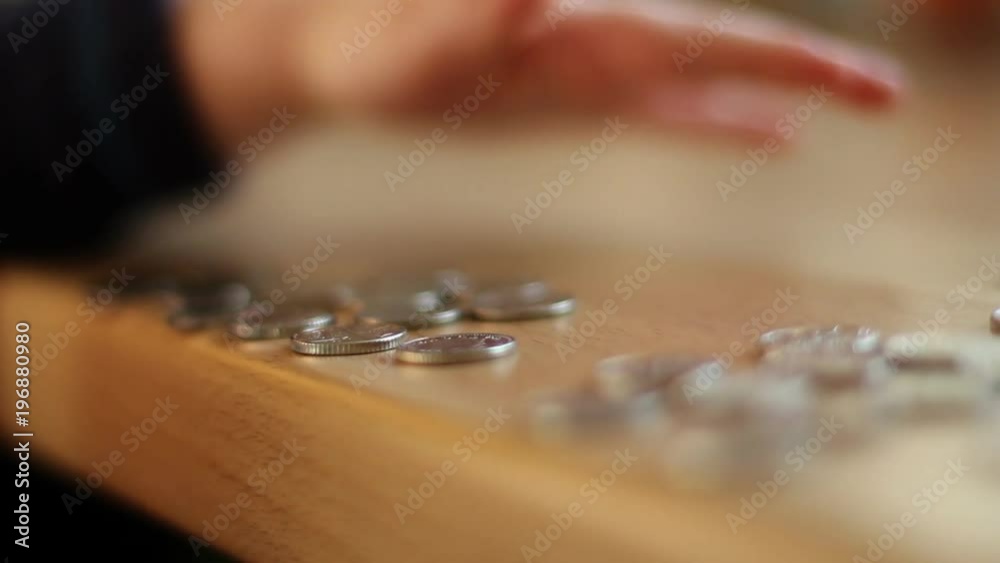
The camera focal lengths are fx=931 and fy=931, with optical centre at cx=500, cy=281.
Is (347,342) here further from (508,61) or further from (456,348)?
(508,61)

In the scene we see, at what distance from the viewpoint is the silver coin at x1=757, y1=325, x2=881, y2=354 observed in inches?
15.4

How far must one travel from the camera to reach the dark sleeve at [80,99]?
0.82 m

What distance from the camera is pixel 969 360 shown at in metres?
0.36

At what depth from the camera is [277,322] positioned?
492 millimetres

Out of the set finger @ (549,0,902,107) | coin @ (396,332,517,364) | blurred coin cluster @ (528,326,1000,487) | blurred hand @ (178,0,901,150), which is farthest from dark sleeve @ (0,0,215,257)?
blurred coin cluster @ (528,326,1000,487)

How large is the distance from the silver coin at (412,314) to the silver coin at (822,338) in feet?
0.57

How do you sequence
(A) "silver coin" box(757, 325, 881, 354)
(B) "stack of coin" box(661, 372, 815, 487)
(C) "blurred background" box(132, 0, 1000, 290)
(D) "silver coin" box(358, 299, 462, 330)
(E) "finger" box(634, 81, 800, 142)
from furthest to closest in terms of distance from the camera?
(C) "blurred background" box(132, 0, 1000, 290) < (E) "finger" box(634, 81, 800, 142) < (D) "silver coin" box(358, 299, 462, 330) < (A) "silver coin" box(757, 325, 881, 354) < (B) "stack of coin" box(661, 372, 815, 487)

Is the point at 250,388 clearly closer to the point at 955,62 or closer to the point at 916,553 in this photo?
the point at 916,553

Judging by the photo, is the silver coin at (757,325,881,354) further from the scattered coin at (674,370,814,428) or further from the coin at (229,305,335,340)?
the coin at (229,305,335,340)

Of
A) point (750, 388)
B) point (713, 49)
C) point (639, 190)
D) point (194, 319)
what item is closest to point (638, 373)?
point (750, 388)

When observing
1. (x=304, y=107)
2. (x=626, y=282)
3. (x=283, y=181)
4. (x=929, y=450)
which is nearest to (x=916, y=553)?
(x=929, y=450)

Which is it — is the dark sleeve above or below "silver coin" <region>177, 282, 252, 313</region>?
above

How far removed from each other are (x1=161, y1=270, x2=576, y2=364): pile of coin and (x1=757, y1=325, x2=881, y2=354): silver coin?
12 centimetres

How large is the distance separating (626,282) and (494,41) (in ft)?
0.79
